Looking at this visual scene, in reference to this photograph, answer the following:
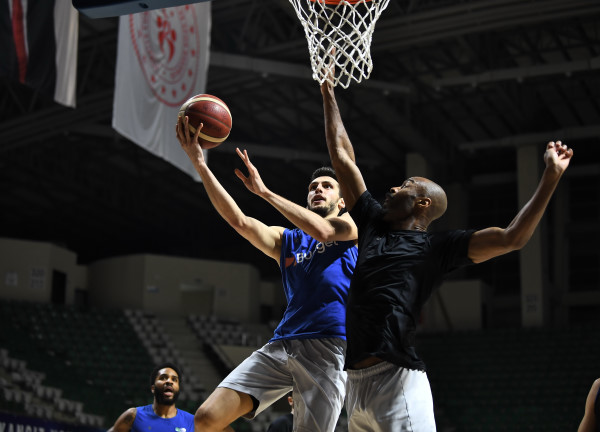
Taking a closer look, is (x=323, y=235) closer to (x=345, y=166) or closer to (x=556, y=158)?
(x=345, y=166)

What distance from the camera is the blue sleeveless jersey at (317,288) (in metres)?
4.46

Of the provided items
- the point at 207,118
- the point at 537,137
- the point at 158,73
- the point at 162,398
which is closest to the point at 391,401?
the point at 207,118

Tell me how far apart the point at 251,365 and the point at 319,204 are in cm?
98

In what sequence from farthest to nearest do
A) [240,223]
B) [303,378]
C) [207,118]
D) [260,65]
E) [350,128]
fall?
[350,128] < [260,65] < [207,118] < [240,223] < [303,378]

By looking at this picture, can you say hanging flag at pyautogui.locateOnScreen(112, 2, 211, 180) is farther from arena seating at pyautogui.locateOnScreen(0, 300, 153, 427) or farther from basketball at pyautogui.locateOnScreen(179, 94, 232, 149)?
basketball at pyautogui.locateOnScreen(179, 94, 232, 149)

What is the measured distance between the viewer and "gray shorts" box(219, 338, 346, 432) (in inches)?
171

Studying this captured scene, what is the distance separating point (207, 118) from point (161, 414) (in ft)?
10.3

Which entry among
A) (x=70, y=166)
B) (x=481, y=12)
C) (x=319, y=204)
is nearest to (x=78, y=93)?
(x=70, y=166)

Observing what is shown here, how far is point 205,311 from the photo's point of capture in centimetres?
2855

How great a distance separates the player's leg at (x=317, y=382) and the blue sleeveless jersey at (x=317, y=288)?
0.06 m

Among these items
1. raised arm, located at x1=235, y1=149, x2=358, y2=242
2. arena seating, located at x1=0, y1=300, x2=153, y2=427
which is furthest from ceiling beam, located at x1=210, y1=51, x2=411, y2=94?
raised arm, located at x1=235, y1=149, x2=358, y2=242

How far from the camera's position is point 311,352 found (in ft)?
14.5

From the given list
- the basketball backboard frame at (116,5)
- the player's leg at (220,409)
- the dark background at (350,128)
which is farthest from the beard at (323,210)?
the dark background at (350,128)

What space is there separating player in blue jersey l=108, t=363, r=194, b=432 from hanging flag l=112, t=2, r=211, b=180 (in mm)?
5405
